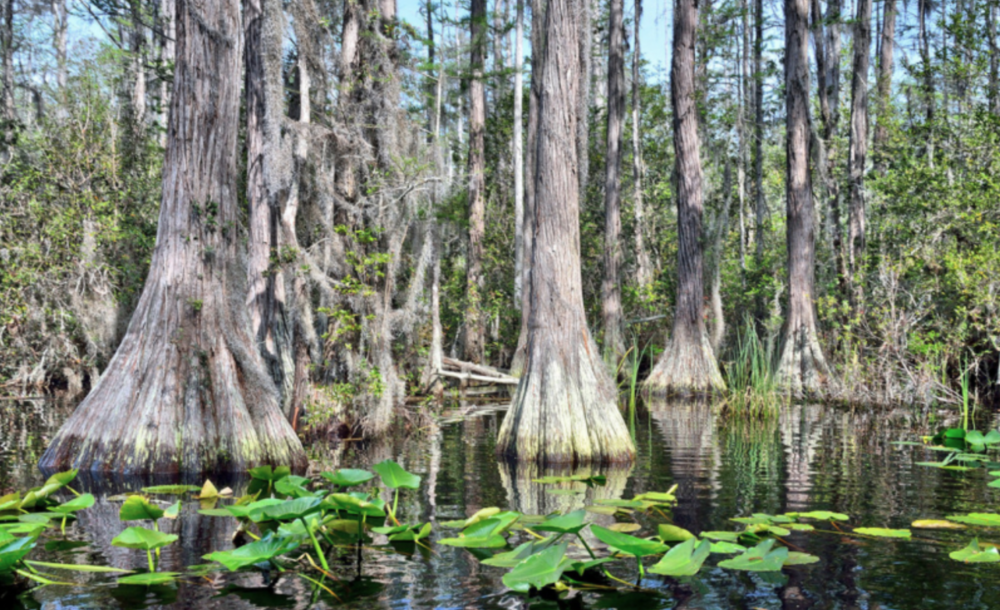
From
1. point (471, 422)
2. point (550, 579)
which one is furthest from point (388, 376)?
point (550, 579)

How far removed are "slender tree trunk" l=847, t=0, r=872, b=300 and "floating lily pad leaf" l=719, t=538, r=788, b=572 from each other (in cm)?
1334

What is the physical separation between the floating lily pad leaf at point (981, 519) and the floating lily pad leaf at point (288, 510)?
3662mm

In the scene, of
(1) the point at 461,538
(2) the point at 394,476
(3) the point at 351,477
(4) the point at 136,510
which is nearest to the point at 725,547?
(1) the point at 461,538

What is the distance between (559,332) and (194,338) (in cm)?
316

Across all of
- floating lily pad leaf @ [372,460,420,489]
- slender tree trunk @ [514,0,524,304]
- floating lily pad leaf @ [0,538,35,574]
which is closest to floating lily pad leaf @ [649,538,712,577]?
floating lily pad leaf @ [372,460,420,489]

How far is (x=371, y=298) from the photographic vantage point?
941cm

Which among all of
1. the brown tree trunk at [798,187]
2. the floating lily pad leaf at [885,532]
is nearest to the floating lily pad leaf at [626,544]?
the floating lily pad leaf at [885,532]

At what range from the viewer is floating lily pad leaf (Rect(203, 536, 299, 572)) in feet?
10.4

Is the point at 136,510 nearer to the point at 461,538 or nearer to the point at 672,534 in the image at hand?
the point at 461,538

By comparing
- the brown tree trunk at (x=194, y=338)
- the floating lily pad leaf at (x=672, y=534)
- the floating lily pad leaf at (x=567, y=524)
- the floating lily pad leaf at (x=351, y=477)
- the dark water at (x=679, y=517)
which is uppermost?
the brown tree trunk at (x=194, y=338)

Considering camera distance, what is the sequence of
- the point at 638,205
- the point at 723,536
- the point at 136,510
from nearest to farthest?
the point at 136,510 < the point at 723,536 < the point at 638,205

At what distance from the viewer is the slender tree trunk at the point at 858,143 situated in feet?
52.4

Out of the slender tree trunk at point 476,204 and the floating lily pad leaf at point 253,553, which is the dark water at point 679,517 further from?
the slender tree trunk at point 476,204

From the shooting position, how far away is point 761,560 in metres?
3.42
